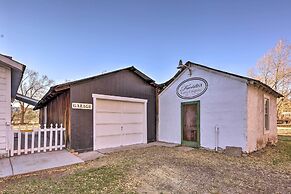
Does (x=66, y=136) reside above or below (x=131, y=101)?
below

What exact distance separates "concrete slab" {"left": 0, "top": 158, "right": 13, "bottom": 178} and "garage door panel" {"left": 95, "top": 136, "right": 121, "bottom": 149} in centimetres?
308

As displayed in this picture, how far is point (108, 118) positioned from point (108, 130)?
21.4 inches

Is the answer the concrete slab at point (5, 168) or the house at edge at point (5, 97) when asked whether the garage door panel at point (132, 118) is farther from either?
the concrete slab at point (5, 168)

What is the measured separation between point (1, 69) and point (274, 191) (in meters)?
8.38

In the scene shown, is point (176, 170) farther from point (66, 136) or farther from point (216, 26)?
point (216, 26)

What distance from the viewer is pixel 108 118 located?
8.12 m

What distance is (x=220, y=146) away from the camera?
7504 millimetres

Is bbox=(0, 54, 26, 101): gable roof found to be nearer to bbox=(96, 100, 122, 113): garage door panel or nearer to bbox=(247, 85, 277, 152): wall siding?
bbox=(96, 100, 122, 113): garage door panel

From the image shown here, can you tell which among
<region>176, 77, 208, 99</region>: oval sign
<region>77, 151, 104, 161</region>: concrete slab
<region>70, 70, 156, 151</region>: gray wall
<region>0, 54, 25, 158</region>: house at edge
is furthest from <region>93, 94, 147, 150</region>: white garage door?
<region>0, 54, 25, 158</region>: house at edge

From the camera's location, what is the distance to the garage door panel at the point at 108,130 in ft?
25.5

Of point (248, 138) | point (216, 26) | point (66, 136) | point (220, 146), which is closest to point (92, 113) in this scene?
point (66, 136)

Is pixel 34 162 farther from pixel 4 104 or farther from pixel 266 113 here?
pixel 266 113

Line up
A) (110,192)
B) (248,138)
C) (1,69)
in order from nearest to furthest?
(110,192) < (1,69) < (248,138)

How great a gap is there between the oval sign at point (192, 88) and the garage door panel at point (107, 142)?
12.6ft
